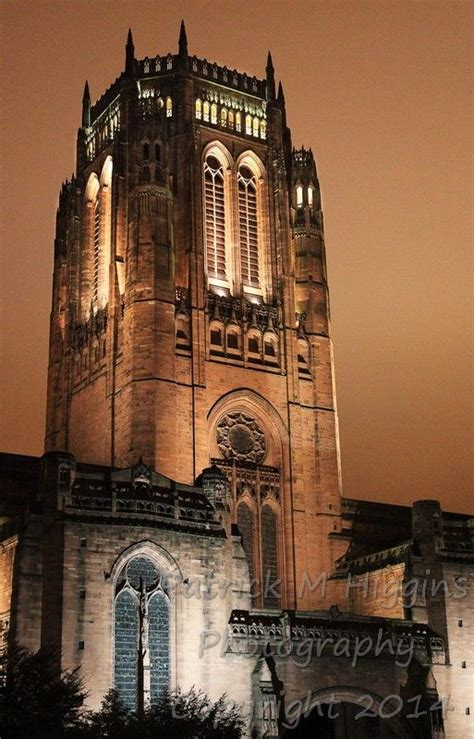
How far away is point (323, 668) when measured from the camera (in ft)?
148

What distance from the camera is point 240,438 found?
6119 cm

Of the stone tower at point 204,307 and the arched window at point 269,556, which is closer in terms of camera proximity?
the arched window at point 269,556

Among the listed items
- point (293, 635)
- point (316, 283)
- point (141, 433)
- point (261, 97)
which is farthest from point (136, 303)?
point (293, 635)

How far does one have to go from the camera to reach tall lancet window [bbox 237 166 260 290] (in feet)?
216

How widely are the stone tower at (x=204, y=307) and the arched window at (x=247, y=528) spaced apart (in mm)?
79

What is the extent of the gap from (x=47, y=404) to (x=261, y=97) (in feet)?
68.2

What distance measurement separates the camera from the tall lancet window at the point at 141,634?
137 feet

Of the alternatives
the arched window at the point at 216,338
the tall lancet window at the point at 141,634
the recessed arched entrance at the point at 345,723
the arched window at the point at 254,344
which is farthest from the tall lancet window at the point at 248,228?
the tall lancet window at the point at 141,634

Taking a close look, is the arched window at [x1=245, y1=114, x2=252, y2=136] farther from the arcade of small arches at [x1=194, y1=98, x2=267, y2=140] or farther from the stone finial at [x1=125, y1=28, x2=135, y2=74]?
the stone finial at [x1=125, y1=28, x2=135, y2=74]

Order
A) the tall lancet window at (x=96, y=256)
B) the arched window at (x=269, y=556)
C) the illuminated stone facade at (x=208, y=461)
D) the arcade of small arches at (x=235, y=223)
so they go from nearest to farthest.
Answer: the illuminated stone facade at (x=208, y=461)
the arched window at (x=269, y=556)
the arcade of small arches at (x=235, y=223)
the tall lancet window at (x=96, y=256)

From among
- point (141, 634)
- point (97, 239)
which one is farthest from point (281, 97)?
point (141, 634)

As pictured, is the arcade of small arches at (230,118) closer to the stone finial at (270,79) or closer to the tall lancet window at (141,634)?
the stone finial at (270,79)

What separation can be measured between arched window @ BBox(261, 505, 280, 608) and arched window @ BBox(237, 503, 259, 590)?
628 millimetres

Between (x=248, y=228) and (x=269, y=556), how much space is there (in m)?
18.0
